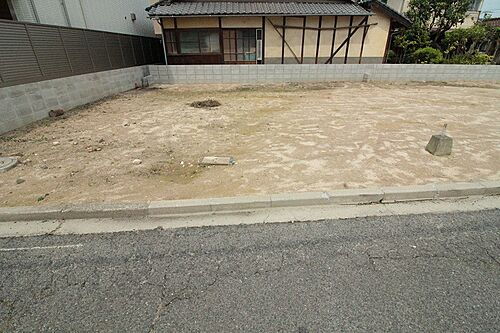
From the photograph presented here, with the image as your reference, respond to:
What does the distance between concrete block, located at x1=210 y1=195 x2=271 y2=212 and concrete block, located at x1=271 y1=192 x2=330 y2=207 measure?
4.1 inches

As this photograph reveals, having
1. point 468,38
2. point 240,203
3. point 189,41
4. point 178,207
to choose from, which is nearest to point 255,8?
point 189,41

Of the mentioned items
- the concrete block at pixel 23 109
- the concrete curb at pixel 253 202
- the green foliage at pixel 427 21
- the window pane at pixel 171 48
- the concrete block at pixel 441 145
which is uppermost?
the green foliage at pixel 427 21

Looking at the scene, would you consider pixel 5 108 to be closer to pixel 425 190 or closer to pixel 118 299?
pixel 118 299

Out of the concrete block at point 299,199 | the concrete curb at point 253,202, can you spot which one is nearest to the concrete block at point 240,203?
the concrete curb at point 253,202

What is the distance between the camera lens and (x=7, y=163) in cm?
407

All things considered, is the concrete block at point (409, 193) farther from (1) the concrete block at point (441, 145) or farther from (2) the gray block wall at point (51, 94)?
(2) the gray block wall at point (51, 94)

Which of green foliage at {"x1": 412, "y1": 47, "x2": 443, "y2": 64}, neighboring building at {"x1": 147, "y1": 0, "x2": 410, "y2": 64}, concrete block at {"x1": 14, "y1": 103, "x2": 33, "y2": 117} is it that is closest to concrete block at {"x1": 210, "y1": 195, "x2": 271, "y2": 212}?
concrete block at {"x1": 14, "y1": 103, "x2": 33, "y2": 117}

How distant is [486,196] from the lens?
11.3 feet

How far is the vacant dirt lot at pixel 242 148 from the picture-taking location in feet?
11.6

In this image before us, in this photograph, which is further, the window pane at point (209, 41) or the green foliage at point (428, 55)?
the green foliage at point (428, 55)

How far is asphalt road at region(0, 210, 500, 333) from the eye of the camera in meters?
1.84

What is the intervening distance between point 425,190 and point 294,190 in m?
1.79

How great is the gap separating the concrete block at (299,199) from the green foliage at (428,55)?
49.7 feet

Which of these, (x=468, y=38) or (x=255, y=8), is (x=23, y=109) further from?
(x=468, y=38)
